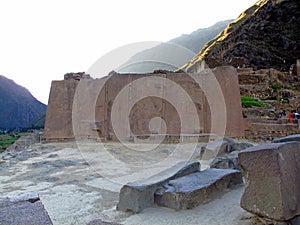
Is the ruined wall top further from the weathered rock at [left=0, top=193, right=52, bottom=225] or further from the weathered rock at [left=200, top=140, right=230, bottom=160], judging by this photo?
the weathered rock at [left=0, top=193, right=52, bottom=225]

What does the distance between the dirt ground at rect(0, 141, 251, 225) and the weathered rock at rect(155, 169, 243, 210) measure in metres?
0.10

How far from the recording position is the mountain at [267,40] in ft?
131

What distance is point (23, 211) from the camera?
250cm

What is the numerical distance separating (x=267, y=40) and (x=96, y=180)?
4657cm

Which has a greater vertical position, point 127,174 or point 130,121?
point 130,121

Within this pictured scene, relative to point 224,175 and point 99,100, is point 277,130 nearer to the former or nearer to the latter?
point 99,100

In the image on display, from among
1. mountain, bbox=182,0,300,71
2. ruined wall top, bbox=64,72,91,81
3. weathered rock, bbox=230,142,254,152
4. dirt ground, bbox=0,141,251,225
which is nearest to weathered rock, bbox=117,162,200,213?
dirt ground, bbox=0,141,251,225

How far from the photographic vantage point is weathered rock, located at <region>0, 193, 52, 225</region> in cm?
228

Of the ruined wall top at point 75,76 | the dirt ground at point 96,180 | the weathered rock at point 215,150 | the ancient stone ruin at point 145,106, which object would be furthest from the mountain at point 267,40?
the weathered rock at point 215,150

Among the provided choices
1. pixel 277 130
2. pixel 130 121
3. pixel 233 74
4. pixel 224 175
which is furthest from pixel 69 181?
pixel 277 130

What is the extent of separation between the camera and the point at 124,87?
10.7m

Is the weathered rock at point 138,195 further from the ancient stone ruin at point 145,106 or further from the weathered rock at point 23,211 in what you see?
the ancient stone ruin at point 145,106

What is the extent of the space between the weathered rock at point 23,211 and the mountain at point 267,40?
3522 cm

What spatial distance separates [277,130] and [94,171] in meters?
7.24
